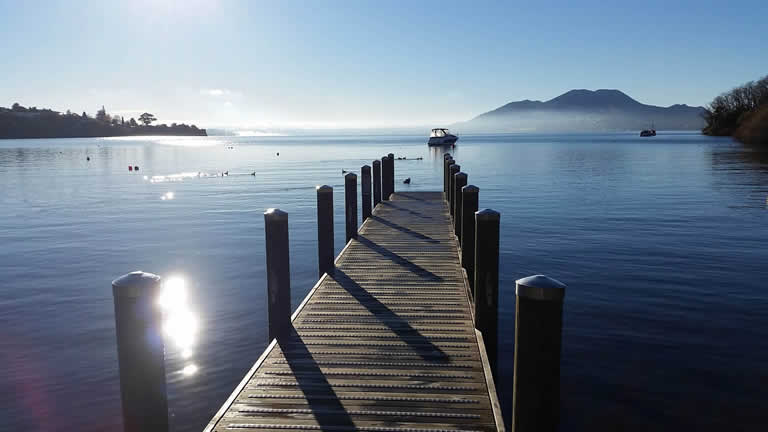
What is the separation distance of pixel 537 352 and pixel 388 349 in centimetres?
287

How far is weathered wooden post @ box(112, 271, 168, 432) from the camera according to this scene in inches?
177

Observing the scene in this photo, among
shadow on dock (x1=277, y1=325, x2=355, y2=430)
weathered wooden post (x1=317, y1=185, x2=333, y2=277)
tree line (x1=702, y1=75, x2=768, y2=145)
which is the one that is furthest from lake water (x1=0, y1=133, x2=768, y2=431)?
tree line (x1=702, y1=75, x2=768, y2=145)

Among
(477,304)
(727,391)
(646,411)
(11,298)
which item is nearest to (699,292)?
(727,391)

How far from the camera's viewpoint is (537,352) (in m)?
4.50

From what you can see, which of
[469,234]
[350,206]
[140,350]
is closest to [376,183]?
[350,206]

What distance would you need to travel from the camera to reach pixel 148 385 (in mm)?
4680

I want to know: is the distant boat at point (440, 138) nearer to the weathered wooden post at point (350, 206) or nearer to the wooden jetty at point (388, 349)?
the weathered wooden post at point (350, 206)

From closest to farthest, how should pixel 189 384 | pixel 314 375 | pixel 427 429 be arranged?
pixel 427 429 < pixel 314 375 < pixel 189 384

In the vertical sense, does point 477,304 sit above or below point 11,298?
above

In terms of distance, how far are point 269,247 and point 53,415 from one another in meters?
4.15

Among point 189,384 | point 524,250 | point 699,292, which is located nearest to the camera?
point 189,384

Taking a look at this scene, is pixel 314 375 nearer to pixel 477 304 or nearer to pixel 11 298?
pixel 477 304

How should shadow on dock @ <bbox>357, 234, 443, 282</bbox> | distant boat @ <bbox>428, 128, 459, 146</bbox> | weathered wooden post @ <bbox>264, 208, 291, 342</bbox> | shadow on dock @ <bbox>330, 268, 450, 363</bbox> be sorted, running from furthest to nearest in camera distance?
1. distant boat @ <bbox>428, 128, 459, 146</bbox>
2. shadow on dock @ <bbox>357, 234, 443, 282</bbox>
3. weathered wooden post @ <bbox>264, 208, 291, 342</bbox>
4. shadow on dock @ <bbox>330, 268, 450, 363</bbox>

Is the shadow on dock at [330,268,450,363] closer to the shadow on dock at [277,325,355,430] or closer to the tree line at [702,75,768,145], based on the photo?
the shadow on dock at [277,325,355,430]
